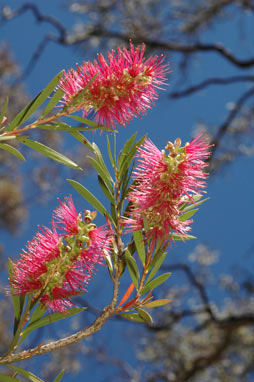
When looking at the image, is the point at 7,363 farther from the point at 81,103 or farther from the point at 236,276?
the point at 236,276

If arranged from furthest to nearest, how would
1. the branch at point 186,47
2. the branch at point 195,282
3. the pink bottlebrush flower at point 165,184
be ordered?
the branch at point 186,47 → the branch at point 195,282 → the pink bottlebrush flower at point 165,184

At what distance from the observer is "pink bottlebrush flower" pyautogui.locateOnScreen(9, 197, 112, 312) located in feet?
1.28

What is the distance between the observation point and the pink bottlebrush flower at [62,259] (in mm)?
390

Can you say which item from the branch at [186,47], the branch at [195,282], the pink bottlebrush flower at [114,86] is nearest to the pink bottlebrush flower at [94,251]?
the pink bottlebrush flower at [114,86]

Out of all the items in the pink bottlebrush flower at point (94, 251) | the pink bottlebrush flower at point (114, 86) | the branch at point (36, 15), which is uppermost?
the branch at point (36, 15)

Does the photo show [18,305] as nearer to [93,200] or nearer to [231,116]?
[93,200]

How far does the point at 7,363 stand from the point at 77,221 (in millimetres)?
138

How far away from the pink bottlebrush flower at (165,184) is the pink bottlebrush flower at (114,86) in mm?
61

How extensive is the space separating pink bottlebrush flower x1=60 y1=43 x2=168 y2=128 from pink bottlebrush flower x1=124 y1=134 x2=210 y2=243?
6 centimetres

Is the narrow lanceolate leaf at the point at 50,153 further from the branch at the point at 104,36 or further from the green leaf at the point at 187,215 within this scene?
the branch at the point at 104,36

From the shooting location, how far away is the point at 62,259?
385 mm

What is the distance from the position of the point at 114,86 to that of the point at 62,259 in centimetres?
17

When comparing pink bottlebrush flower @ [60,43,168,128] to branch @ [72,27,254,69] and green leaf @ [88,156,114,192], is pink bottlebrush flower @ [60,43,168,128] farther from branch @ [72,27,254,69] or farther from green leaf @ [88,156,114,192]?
branch @ [72,27,254,69]

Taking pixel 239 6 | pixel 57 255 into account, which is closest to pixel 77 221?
pixel 57 255
